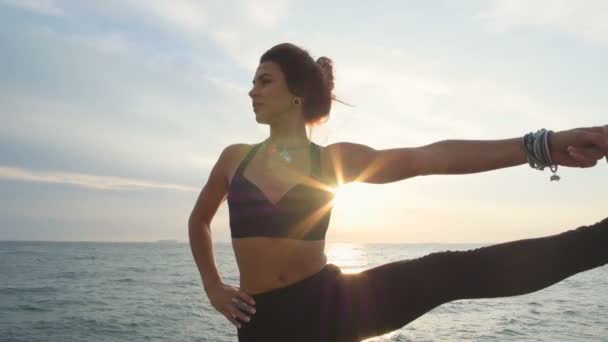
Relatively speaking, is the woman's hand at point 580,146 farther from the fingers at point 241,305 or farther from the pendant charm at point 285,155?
the fingers at point 241,305

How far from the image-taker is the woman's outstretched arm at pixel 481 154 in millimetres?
2711

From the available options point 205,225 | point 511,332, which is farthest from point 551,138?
point 511,332

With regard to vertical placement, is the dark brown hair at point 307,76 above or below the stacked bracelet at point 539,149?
above

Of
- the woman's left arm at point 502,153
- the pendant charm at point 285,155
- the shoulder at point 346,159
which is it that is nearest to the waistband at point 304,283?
the shoulder at point 346,159

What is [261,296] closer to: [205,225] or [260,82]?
[205,225]

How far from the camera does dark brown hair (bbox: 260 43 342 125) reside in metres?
3.95

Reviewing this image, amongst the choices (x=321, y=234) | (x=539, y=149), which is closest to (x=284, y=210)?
(x=321, y=234)

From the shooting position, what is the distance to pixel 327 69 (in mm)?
4184

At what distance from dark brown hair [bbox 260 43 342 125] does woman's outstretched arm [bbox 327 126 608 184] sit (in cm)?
108

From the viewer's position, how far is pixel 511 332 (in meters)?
18.5

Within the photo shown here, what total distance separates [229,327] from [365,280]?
17.2 metres

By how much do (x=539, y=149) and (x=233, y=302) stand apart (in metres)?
2.00

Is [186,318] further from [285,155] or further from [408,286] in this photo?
[408,286]

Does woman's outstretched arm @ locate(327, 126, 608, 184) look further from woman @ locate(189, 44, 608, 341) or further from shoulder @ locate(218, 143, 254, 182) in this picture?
shoulder @ locate(218, 143, 254, 182)
